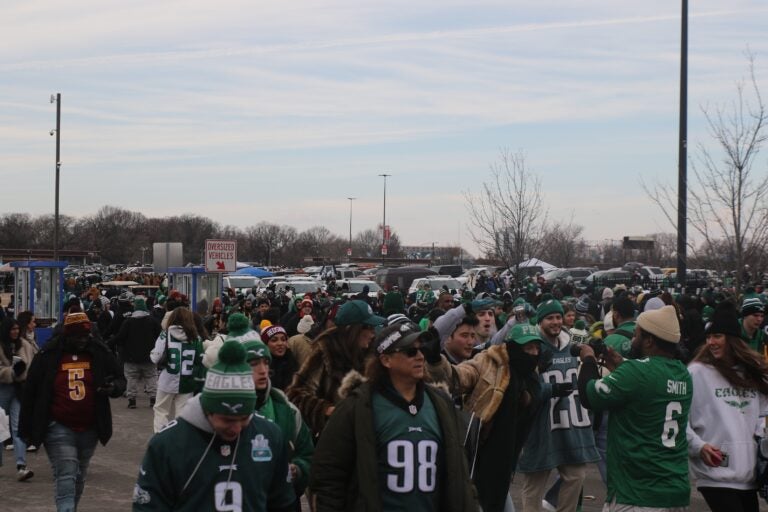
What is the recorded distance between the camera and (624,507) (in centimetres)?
589

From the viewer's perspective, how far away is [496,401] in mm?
6320

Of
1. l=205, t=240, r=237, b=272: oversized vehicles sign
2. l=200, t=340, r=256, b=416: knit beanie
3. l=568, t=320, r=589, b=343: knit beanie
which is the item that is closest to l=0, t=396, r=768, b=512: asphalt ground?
l=568, t=320, r=589, b=343: knit beanie

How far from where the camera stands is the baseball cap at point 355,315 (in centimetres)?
663

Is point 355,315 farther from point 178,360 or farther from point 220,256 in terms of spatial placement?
point 220,256

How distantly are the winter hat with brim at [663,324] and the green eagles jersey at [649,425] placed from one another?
147mm

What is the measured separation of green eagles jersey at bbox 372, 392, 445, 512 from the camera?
15.1 ft

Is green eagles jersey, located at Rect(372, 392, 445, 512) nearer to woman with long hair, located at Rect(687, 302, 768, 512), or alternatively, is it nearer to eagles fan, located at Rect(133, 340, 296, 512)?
eagles fan, located at Rect(133, 340, 296, 512)

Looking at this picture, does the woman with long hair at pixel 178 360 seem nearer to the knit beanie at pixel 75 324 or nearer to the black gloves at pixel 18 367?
the black gloves at pixel 18 367

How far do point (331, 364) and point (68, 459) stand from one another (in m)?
2.63

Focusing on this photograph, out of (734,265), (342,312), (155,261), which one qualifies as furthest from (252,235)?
(342,312)

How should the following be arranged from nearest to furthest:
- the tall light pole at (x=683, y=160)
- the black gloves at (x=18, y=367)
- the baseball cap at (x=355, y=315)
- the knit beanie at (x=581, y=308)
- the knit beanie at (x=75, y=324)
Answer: the baseball cap at (x=355, y=315)
the knit beanie at (x=75, y=324)
the black gloves at (x=18, y=367)
the tall light pole at (x=683, y=160)
the knit beanie at (x=581, y=308)

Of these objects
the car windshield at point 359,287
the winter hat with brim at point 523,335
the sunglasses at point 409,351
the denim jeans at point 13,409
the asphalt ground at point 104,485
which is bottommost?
the asphalt ground at point 104,485

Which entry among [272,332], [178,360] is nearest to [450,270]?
[178,360]

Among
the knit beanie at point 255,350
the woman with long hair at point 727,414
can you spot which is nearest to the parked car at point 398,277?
the woman with long hair at point 727,414
